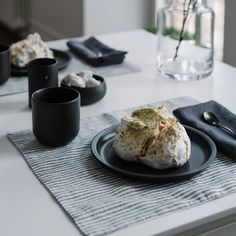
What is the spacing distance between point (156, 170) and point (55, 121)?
0.77 ft

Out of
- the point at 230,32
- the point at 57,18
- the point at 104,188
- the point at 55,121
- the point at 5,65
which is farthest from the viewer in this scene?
the point at 57,18

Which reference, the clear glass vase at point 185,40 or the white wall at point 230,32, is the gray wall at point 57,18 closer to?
the white wall at point 230,32

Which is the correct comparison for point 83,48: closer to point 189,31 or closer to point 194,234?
point 189,31

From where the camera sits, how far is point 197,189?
99 cm

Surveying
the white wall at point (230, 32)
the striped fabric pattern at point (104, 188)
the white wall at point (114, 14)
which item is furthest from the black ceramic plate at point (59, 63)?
the white wall at point (114, 14)

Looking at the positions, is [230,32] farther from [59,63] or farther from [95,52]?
[59,63]

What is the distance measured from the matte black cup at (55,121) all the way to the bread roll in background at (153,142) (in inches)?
4.7

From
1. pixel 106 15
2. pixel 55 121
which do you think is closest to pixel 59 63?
pixel 55 121

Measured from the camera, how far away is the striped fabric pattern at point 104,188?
2.97ft

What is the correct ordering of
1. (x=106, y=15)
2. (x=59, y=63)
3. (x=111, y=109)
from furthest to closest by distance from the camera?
(x=106, y=15) < (x=59, y=63) < (x=111, y=109)

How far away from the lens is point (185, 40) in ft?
5.47

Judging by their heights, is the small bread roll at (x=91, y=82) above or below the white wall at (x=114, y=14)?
above

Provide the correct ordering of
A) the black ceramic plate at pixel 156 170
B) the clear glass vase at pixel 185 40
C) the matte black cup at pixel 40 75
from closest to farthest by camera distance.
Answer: the black ceramic plate at pixel 156 170 → the matte black cup at pixel 40 75 → the clear glass vase at pixel 185 40

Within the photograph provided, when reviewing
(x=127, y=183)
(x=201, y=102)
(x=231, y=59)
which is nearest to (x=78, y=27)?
(x=231, y=59)
